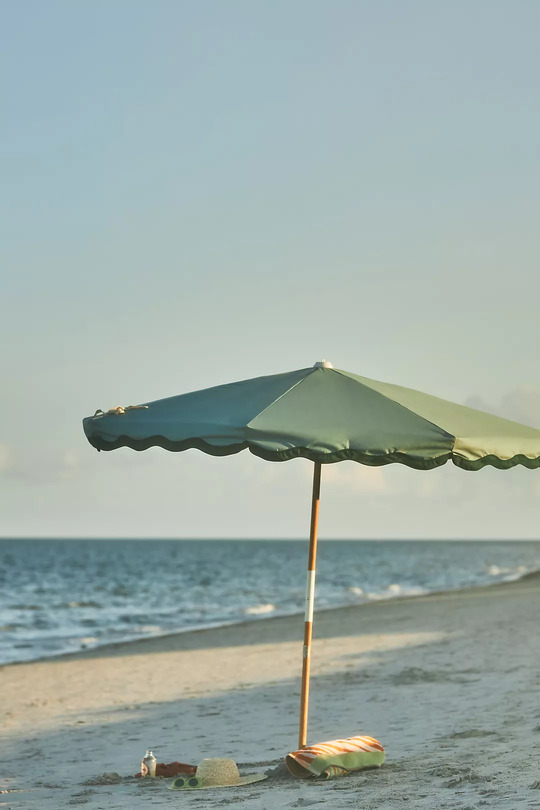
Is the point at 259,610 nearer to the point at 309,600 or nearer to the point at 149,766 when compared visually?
the point at 149,766

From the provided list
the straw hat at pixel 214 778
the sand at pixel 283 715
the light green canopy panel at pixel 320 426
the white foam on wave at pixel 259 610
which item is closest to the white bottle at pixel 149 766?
the sand at pixel 283 715

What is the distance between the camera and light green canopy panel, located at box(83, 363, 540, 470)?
515cm

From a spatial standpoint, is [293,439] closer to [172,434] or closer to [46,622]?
[172,434]

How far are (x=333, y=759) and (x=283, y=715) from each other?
13.3 feet

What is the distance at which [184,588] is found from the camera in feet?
148

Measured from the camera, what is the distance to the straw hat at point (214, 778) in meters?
6.24

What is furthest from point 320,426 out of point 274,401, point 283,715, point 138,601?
point 138,601

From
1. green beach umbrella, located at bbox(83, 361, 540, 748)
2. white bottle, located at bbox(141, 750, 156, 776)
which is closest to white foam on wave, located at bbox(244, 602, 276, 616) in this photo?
white bottle, located at bbox(141, 750, 156, 776)

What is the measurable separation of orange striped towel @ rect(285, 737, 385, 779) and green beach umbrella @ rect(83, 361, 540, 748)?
22cm

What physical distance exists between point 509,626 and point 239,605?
56.8 feet

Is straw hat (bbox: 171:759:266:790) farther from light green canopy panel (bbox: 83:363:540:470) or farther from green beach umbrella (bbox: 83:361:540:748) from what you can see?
light green canopy panel (bbox: 83:363:540:470)

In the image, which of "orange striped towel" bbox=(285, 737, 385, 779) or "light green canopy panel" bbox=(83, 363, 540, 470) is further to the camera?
"orange striped towel" bbox=(285, 737, 385, 779)

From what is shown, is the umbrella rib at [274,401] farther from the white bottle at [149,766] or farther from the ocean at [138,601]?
the ocean at [138,601]

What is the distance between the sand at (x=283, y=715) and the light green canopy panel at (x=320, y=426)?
6.11 ft
